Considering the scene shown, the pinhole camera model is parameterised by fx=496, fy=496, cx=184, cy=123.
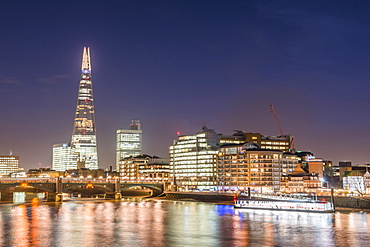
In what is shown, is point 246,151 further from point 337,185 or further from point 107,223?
point 107,223

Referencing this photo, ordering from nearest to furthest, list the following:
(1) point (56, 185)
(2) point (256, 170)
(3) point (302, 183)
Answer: (1) point (56, 185) < (3) point (302, 183) < (2) point (256, 170)

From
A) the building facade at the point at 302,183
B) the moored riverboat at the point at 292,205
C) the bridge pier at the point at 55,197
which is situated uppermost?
the building facade at the point at 302,183

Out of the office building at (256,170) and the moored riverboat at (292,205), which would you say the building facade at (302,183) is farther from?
the moored riverboat at (292,205)

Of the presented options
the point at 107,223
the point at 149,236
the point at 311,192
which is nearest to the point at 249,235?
the point at 149,236

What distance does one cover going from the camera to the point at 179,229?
287ft

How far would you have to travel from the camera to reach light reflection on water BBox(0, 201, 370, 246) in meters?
73.9

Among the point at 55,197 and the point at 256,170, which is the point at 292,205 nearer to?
the point at 256,170

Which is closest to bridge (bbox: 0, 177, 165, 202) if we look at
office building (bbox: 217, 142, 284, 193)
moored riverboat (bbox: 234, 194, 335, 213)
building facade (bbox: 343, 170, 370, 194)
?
office building (bbox: 217, 142, 284, 193)

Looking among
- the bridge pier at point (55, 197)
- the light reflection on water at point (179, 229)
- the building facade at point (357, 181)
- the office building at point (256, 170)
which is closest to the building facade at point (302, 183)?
the office building at point (256, 170)

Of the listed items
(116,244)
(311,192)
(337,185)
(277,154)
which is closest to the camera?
(116,244)

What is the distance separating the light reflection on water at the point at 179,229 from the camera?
73938 mm

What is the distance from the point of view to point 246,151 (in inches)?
7584

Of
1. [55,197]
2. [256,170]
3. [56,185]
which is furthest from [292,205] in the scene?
[56,185]

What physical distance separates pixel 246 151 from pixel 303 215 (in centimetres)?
7746
